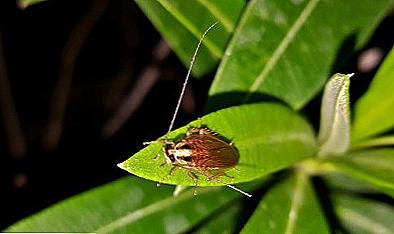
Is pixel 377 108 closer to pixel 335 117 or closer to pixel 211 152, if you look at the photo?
pixel 335 117

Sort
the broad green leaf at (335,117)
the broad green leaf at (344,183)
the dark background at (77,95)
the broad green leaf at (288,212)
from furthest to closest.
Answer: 1. the dark background at (77,95)
2. the broad green leaf at (344,183)
3. the broad green leaf at (288,212)
4. the broad green leaf at (335,117)

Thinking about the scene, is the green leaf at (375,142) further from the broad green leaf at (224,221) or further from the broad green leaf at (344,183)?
the broad green leaf at (224,221)

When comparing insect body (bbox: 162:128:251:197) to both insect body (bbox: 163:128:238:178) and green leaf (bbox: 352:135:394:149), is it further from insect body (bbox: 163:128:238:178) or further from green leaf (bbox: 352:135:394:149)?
green leaf (bbox: 352:135:394:149)

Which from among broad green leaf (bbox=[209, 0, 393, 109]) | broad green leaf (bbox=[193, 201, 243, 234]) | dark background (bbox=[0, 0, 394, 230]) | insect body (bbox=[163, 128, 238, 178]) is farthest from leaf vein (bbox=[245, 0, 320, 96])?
dark background (bbox=[0, 0, 394, 230])

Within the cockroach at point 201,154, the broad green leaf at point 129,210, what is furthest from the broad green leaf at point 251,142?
the broad green leaf at point 129,210

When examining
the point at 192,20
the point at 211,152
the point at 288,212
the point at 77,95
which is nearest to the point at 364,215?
the point at 288,212

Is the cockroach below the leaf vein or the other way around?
below
